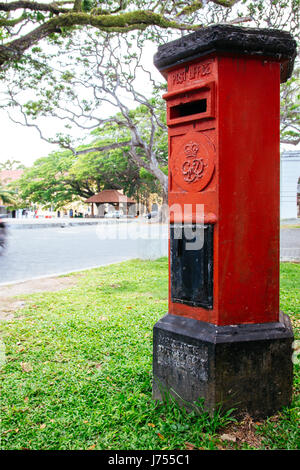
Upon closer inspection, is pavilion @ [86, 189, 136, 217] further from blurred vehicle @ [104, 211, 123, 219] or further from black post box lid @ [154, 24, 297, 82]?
black post box lid @ [154, 24, 297, 82]

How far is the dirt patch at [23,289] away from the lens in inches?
186

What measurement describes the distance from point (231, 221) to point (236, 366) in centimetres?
87

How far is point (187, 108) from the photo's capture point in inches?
101

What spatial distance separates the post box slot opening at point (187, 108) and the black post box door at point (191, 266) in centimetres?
77

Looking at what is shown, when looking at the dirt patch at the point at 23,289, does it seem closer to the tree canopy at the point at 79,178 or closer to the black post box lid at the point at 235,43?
the black post box lid at the point at 235,43

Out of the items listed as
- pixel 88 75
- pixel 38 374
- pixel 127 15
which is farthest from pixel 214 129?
pixel 88 75

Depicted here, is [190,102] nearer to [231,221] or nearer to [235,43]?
[235,43]

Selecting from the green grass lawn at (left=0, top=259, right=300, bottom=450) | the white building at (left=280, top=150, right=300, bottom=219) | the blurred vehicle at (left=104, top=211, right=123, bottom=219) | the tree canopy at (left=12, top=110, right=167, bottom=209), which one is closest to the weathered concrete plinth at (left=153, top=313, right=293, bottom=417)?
the green grass lawn at (left=0, top=259, right=300, bottom=450)

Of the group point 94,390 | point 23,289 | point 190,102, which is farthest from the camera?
point 23,289

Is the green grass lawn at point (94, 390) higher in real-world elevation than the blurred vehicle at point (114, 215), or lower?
lower

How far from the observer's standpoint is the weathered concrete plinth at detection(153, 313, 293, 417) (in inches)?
81.9

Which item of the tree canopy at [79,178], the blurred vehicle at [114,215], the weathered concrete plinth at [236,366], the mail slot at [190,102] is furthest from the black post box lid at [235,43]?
the blurred vehicle at [114,215]

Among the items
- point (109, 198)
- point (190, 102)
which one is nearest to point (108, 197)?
point (109, 198)
